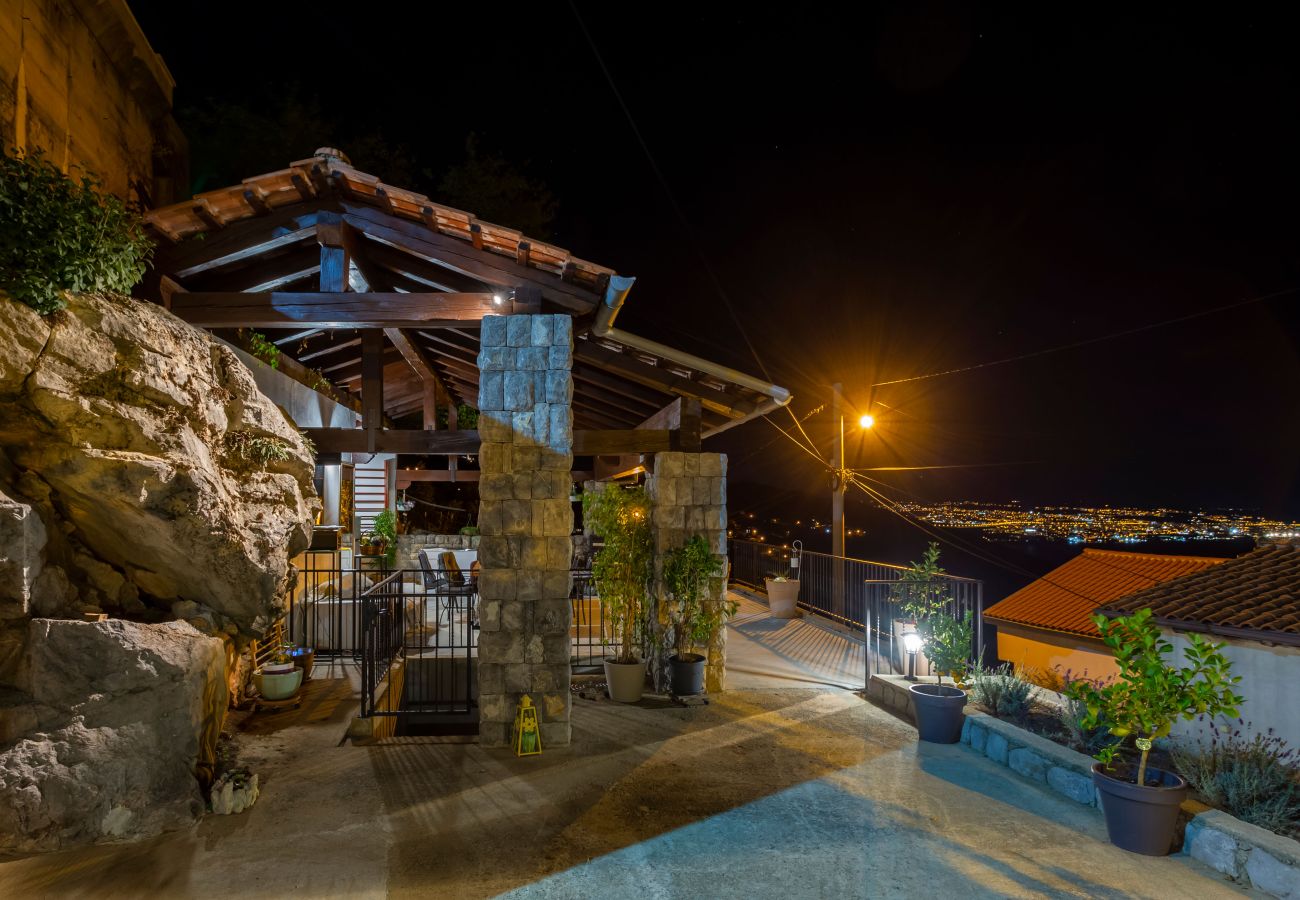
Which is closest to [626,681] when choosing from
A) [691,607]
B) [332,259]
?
[691,607]

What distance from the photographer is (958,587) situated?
7602 millimetres

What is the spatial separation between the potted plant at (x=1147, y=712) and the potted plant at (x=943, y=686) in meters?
1.80

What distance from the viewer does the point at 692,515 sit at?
8.24m

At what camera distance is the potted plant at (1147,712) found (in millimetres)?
4211

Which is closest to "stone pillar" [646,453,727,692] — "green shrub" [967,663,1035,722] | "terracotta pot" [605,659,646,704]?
"terracotta pot" [605,659,646,704]

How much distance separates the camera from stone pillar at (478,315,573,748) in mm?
6434

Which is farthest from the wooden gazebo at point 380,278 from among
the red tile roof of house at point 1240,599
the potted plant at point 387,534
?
the potted plant at point 387,534

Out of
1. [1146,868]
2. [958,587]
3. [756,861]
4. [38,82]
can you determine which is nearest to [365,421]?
[38,82]

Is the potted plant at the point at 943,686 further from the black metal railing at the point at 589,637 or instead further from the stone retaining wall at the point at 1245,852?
the black metal railing at the point at 589,637

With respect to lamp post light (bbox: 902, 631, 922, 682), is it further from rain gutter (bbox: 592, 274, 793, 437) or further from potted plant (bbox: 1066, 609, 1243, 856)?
rain gutter (bbox: 592, 274, 793, 437)

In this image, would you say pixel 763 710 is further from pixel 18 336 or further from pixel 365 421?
pixel 18 336

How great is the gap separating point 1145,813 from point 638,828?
10.5ft

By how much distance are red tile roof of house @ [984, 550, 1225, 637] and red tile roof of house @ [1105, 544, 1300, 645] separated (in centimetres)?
992

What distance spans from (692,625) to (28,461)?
6.04 m
